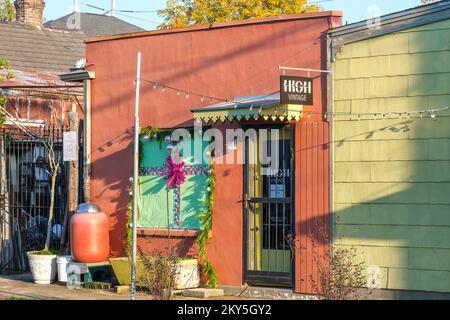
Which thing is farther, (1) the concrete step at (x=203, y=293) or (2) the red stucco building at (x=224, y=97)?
(1) the concrete step at (x=203, y=293)

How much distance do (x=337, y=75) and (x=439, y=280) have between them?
3.26 meters

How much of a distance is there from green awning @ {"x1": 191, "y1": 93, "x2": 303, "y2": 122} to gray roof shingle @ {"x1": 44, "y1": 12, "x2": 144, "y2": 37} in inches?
1204

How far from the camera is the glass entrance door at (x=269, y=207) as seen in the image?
13578mm

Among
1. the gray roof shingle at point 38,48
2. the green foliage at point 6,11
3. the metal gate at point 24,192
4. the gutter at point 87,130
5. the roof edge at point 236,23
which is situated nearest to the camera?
the roof edge at point 236,23

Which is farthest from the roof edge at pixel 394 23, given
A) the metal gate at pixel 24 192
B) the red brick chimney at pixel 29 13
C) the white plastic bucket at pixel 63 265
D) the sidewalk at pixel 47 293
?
the red brick chimney at pixel 29 13

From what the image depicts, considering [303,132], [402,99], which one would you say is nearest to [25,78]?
[303,132]

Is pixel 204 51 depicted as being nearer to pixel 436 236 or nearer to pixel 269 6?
pixel 436 236

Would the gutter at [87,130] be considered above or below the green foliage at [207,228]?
above

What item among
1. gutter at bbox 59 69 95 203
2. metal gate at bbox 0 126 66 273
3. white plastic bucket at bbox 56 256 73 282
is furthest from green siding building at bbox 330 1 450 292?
metal gate at bbox 0 126 66 273

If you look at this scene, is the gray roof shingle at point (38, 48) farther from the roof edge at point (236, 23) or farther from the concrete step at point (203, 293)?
the concrete step at point (203, 293)

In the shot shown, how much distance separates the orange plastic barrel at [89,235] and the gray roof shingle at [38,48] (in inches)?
432

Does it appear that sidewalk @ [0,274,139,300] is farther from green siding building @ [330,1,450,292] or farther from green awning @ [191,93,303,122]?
green siding building @ [330,1,450,292]

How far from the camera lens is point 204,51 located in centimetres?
1459

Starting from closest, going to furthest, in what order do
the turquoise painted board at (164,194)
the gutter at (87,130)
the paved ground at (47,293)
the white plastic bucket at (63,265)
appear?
the paved ground at (47,293), the turquoise painted board at (164,194), the white plastic bucket at (63,265), the gutter at (87,130)
